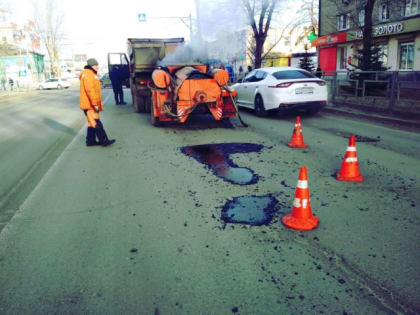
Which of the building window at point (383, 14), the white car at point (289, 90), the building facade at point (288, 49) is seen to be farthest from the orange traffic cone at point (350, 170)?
the building window at point (383, 14)

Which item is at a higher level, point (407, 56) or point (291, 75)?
point (407, 56)

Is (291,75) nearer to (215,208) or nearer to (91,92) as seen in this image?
(91,92)

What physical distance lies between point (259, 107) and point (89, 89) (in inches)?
232

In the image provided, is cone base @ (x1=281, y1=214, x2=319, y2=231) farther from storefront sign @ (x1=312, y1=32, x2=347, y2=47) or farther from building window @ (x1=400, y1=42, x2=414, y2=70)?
storefront sign @ (x1=312, y1=32, x2=347, y2=47)

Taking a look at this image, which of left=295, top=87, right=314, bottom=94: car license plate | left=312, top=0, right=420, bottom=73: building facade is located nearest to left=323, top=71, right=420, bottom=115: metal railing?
left=295, top=87, right=314, bottom=94: car license plate

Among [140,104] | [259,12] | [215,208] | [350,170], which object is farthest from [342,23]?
[215,208]

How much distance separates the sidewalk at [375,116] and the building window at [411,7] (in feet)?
57.4

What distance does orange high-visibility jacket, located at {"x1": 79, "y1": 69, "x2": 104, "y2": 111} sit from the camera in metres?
7.83

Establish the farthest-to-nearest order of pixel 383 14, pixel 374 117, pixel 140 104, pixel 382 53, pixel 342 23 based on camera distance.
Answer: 1. pixel 342 23
2. pixel 383 14
3. pixel 382 53
4. pixel 140 104
5. pixel 374 117

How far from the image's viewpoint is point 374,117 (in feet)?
35.9

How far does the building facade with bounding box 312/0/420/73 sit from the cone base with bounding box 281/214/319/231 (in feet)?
66.3

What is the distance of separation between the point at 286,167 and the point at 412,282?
3381 millimetres

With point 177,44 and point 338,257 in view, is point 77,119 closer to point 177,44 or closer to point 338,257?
point 177,44

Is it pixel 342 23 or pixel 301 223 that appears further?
pixel 342 23
